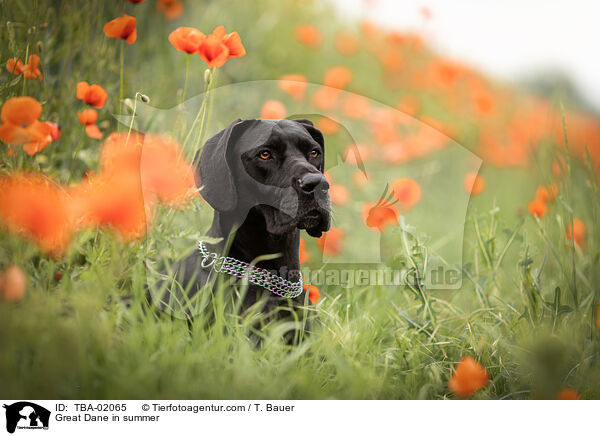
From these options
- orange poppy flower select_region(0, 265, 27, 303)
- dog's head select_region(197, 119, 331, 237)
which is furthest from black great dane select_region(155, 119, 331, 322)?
orange poppy flower select_region(0, 265, 27, 303)

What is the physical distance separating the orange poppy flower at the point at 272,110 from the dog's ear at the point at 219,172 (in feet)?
0.79

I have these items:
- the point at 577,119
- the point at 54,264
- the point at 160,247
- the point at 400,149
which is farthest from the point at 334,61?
the point at 54,264

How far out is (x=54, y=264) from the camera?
188cm

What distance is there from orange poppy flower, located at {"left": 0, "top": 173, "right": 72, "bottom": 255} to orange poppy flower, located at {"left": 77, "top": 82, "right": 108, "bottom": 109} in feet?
1.44

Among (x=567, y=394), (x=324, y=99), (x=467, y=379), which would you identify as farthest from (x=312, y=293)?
(x=567, y=394)

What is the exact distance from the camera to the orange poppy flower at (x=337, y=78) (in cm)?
258

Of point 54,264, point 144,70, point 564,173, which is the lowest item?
point 54,264

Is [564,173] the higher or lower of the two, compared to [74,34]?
lower

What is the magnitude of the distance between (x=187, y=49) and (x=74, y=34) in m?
1.03

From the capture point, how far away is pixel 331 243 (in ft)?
8.01

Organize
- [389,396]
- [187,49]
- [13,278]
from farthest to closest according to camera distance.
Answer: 1. [187,49]
2. [389,396]
3. [13,278]

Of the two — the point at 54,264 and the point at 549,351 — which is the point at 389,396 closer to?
the point at 549,351

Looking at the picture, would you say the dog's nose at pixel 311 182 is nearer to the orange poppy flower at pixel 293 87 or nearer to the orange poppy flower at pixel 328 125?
the orange poppy flower at pixel 328 125
